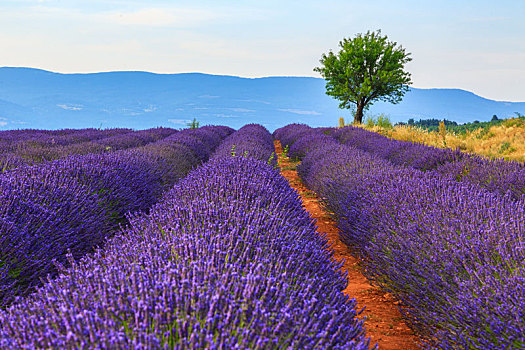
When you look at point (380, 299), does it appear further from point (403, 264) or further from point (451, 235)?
point (451, 235)

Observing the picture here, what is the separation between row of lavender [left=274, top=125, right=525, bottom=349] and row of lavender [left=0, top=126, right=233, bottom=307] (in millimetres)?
2073

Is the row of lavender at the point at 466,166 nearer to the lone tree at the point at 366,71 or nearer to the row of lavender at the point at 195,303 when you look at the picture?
the row of lavender at the point at 195,303

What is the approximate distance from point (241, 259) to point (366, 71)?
22738 mm

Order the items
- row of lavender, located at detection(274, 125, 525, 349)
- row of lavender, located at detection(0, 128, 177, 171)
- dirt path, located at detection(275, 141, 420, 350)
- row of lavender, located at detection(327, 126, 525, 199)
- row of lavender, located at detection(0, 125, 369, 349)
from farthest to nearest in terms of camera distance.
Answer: row of lavender, located at detection(0, 128, 177, 171) → row of lavender, located at detection(327, 126, 525, 199) → dirt path, located at detection(275, 141, 420, 350) → row of lavender, located at detection(274, 125, 525, 349) → row of lavender, located at detection(0, 125, 369, 349)

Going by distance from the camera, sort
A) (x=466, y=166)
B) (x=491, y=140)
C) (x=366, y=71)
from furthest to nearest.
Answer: (x=366, y=71) → (x=491, y=140) → (x=466, y=166)

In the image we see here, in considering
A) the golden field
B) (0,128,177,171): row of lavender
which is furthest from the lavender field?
the golden field

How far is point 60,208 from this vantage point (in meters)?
3.25

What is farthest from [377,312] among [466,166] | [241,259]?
[466,166]

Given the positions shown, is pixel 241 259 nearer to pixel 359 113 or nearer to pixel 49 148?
pixel 49 148

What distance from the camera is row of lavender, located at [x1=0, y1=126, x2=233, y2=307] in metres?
2.77

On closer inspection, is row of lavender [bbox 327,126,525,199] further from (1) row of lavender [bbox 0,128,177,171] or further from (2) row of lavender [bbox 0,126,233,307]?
(1) row of lavender [bbox 0,128,177,171]

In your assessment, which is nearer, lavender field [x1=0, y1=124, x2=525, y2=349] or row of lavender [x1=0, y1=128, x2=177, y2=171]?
lavender field [x1=0, y1=124, x2=525, y2=349]

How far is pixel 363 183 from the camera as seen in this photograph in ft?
14.6

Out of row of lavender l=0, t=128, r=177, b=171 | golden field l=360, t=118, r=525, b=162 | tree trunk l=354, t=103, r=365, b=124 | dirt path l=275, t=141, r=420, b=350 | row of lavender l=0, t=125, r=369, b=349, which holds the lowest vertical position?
dirt path l=275, t=141, r=420, b=350
